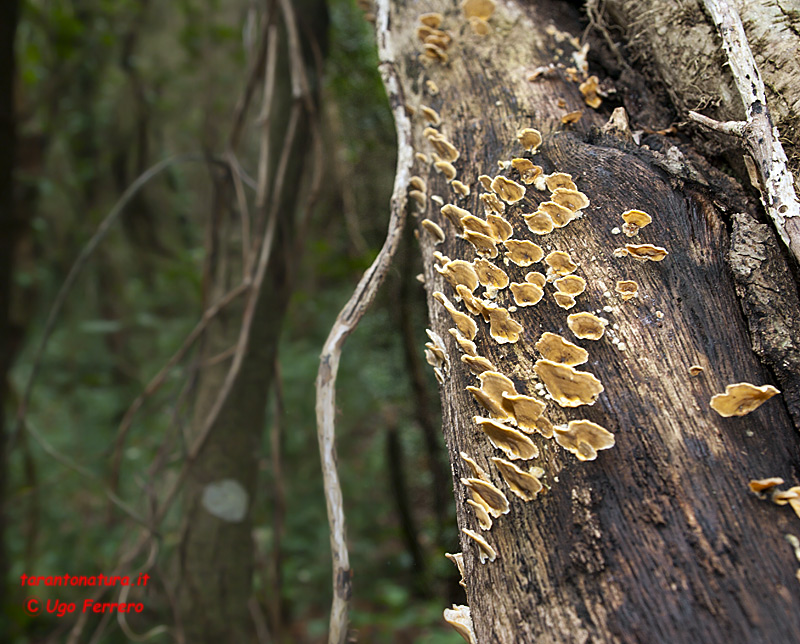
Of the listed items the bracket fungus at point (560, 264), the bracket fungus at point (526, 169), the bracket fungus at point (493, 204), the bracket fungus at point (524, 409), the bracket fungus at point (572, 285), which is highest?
the bracket fungus at point (526, 169)

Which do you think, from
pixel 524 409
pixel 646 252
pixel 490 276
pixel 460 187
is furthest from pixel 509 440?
pixel 460 187

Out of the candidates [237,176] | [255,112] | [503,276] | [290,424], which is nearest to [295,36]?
[237,176]

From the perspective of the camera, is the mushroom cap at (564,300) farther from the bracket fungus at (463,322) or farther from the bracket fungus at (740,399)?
the bracket fungus at (740,399)

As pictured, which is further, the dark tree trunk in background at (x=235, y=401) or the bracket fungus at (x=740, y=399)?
the dark tree trunk in background at (x=235, y=401)

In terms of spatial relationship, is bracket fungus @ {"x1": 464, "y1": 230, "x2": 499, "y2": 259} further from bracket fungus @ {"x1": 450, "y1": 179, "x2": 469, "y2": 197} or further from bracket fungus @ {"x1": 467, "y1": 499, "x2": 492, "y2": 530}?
bracket fungus @ {"x1": 467, "y1": 499, "x2": 492, "y2": 530}

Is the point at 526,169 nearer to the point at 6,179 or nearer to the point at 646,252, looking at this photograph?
Result: the point at 646,252

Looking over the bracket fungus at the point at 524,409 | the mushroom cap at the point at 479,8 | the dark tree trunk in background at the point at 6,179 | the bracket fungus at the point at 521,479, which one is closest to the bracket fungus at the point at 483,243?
the bracket fungus at the point at 524,409

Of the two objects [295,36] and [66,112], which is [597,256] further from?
[66,112]
